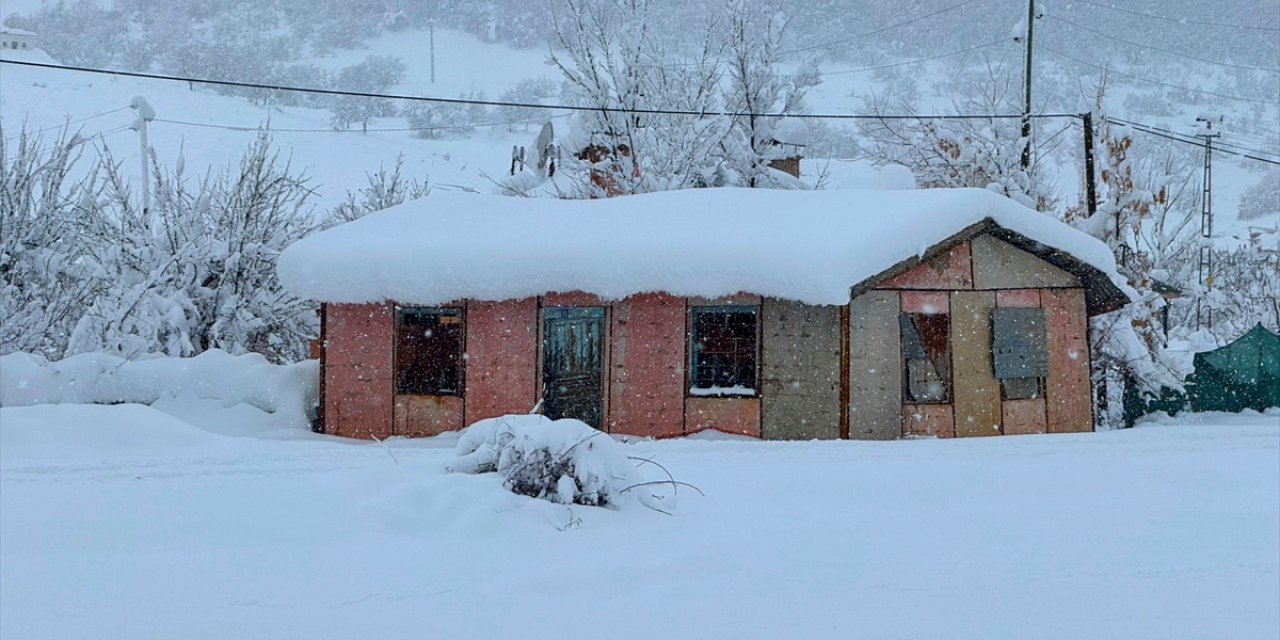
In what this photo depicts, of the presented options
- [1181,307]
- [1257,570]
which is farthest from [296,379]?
[1181,307]

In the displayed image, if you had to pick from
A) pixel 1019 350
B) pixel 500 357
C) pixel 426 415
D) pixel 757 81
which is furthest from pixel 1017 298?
pixel 757 81

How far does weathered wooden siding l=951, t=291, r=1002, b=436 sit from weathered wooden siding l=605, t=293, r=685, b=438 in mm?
3950

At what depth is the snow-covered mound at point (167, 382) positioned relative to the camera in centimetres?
1345

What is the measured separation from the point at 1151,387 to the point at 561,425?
47.0ft

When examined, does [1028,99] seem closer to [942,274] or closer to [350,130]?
[942,274]

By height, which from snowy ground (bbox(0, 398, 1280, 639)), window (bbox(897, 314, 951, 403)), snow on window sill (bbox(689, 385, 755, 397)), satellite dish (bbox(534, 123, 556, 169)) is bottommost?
snowy ground (bbox(0, 398, 1280, 639))

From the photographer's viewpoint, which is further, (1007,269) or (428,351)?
(428,351)

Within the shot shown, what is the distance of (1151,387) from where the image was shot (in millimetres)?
17031

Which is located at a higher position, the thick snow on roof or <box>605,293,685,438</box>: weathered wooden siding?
the thick snow on roof

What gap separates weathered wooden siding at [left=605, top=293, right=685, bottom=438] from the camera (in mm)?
13367

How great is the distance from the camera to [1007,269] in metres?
14.0

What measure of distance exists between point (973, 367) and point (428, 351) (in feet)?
29.3

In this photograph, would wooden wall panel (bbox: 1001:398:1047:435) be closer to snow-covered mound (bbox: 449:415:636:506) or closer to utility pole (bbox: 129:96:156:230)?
snow-covered mound (bbox: 449:415:636:506)

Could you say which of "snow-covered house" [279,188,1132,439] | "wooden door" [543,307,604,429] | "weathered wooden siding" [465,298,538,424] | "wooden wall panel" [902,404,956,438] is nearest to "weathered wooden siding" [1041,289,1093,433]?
"snow-covered house" [279,188,1132,439]
